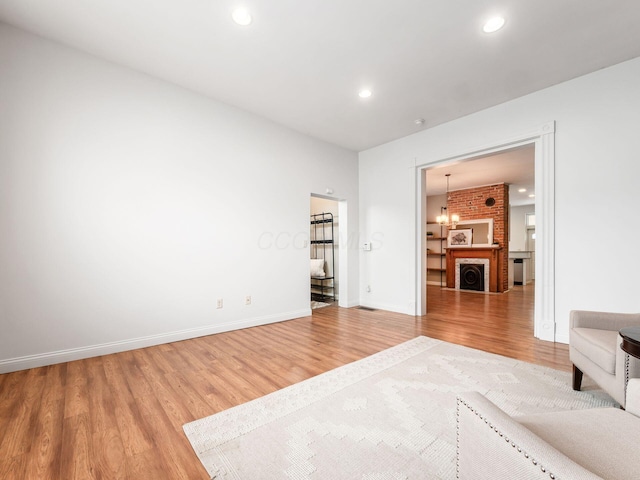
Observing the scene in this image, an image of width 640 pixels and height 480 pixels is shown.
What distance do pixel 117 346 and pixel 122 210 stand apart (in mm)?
1475

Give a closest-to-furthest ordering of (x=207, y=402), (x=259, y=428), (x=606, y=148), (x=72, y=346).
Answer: (x=259, y=428)
(x=207, y=402)
(x=72, y=346)
(x=606, y=148)

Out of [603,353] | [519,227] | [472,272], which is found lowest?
[472,272]

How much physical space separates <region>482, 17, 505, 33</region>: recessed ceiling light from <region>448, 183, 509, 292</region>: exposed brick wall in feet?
20.3

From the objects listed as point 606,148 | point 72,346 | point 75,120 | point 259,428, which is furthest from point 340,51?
point 72,346

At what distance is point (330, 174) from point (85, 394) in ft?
14.6

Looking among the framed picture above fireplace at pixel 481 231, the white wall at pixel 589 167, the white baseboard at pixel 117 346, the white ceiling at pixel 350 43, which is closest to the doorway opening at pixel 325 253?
the white baseboard at pixel 117 346

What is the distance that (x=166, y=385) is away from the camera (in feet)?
7.94

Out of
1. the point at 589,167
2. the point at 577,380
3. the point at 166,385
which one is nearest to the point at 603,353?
the point at 577,380

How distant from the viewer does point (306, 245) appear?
16.4 ft

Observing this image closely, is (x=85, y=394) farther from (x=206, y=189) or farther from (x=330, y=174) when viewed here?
(x=330, y=174)

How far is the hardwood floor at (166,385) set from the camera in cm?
157

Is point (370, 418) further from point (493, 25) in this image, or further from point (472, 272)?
point (472, 272)

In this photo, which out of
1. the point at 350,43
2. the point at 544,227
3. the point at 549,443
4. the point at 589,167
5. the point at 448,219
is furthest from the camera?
the point at 448,219

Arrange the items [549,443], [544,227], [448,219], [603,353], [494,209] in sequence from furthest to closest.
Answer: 1. [448,219]
2. [494,209]
3. [544,227]
4. [603,353]
5. [549,443]
